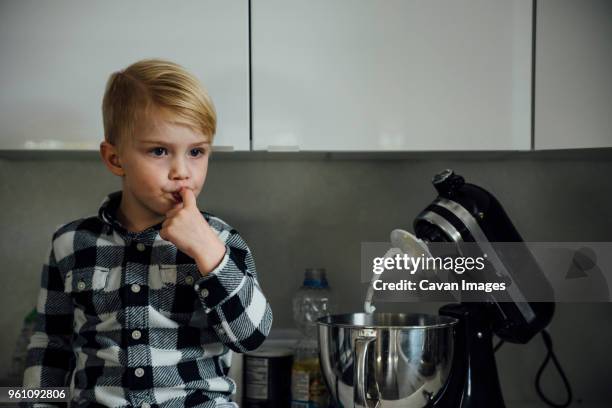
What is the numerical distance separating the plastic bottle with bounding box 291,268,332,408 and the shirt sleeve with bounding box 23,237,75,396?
44cm

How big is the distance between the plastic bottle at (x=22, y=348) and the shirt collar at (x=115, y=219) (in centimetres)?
47

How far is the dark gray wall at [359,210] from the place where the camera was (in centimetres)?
153

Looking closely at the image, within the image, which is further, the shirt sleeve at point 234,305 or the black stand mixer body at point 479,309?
the black stand mixer body at point 479,309

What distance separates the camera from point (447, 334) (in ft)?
→ 3.72

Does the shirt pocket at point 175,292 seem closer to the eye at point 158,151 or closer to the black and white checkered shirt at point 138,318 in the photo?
the black and white checkered shirt at point 138,318

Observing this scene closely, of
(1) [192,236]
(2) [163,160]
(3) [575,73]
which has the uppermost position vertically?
(3) [575,73]

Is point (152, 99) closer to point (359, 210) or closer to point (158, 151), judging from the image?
point (158, 151)

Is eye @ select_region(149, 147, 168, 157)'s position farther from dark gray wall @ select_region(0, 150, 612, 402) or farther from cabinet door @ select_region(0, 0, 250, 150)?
dark gray wall @ select_region(0, 150, 612, 402)

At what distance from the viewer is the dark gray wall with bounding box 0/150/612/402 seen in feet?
5.00

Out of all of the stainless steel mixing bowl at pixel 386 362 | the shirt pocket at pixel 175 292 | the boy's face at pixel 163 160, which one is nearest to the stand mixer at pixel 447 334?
the stainless steel mixing bowl at pixel 386 362

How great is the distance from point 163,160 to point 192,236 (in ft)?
0.41

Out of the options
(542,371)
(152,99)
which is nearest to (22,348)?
(152,99)

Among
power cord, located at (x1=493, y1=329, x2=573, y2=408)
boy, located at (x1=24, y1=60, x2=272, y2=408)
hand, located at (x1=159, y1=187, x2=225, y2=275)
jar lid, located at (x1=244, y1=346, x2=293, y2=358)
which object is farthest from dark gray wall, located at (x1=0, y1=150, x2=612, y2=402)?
hand, located at (x1=159, y1=187, x2=225, y2=275)

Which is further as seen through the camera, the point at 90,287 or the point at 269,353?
the point at 269,353
